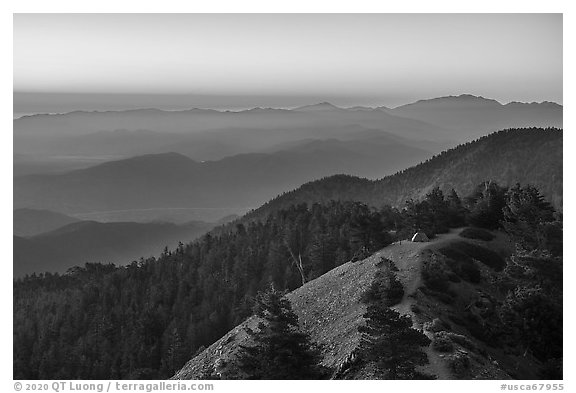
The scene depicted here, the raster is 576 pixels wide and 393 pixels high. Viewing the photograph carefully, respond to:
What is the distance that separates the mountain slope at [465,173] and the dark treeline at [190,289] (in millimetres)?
18058

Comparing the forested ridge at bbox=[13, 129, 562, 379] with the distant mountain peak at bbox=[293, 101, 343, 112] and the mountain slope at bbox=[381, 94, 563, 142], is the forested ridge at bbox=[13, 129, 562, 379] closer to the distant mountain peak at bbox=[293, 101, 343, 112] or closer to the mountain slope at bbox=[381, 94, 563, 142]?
the mountain slope at bbox=[381, 94, 563, 142]

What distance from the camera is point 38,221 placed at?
67.4 m

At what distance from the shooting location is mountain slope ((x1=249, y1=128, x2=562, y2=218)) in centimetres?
8650

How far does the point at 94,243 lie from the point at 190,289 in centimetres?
2816

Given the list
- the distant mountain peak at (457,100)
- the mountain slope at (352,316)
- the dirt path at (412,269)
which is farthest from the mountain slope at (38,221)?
the distant mountain peak at (457,100)

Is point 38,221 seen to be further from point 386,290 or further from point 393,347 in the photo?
point 393,347

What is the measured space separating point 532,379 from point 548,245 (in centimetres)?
1138

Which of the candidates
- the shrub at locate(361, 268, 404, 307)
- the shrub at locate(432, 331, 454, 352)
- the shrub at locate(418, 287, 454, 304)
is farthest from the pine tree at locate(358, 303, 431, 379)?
the shrub at locate(418, 287, 454, 304)

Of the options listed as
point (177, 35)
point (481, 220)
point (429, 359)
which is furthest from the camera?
point (481, 220)

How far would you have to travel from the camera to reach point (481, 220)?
41.2 metres

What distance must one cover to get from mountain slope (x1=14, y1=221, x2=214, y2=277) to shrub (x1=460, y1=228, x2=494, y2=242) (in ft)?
123

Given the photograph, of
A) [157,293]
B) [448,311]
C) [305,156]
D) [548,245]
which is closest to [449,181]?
[305,156]
